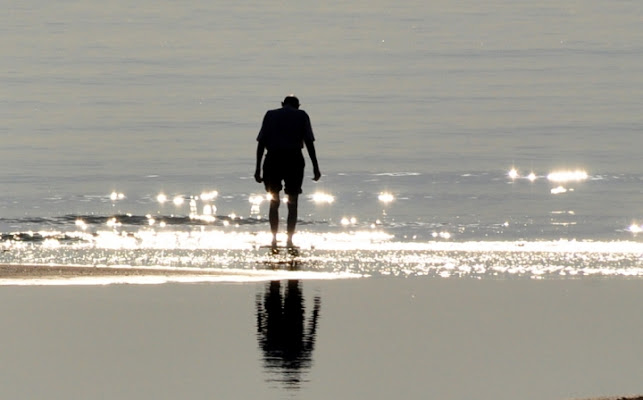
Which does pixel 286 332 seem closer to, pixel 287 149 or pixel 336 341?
pixel 336 341

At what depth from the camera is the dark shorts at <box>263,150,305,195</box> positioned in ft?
51.0

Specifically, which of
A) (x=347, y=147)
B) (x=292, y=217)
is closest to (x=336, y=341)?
(x=292, y=217)

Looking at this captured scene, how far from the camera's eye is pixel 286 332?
9773 millimetres

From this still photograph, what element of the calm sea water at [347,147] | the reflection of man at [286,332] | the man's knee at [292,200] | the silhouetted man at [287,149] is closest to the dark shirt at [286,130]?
the silhouetted man at [287,149]

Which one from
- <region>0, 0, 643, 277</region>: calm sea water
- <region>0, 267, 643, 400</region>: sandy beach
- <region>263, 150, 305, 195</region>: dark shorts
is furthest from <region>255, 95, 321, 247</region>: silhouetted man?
<region>0, 267, 643, 400</region>: sandy beach

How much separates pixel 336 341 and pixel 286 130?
20.2 ft

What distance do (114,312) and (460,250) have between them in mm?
4699

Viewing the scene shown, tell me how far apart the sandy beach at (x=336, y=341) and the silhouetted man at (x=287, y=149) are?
3.51m

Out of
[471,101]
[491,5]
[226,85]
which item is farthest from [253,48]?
[491,5]

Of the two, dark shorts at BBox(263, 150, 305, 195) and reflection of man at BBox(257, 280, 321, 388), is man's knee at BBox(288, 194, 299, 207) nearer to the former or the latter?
dark shorts at BBox(263, 150, 305, 195)

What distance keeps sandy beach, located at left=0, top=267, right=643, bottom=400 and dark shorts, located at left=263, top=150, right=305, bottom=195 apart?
3.57m

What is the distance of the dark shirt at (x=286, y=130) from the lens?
15.4m

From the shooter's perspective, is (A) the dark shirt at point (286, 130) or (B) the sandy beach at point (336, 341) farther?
(A) the dark shirt at point (286, 130)

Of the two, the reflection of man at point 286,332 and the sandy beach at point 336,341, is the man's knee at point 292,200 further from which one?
the reflection of man at point 286,332
